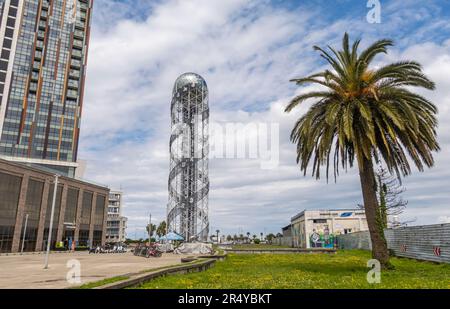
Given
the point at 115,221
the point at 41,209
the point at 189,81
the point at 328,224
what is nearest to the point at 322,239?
the point at 328,224

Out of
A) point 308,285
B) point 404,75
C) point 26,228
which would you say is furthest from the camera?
point 26,228

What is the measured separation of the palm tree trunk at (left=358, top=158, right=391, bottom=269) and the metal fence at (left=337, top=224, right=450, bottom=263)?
274 inches

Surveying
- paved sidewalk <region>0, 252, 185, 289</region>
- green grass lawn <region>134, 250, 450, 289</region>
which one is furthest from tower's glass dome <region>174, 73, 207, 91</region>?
green grass lawn <region>134, 250, 450, 289</region>

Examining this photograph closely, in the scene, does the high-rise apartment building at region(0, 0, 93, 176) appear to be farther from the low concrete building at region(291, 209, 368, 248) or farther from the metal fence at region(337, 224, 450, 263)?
the metal fence at region(337, 224, 450, 263)

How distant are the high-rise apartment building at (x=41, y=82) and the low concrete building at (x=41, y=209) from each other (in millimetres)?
26921

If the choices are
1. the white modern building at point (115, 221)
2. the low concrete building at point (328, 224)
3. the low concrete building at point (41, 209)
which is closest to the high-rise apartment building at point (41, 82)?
the low concrete building at point (41, 209)

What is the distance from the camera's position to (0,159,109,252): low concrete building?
1965 inches

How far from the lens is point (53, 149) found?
304 feet

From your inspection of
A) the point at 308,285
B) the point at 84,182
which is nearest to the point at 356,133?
the point at 308,285

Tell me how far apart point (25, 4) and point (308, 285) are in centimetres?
11401

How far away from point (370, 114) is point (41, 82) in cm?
9800

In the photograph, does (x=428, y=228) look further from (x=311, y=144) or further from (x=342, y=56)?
(x=342, y=56)

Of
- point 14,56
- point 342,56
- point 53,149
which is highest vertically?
point 14,56

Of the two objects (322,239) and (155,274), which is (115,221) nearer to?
(322,239)
